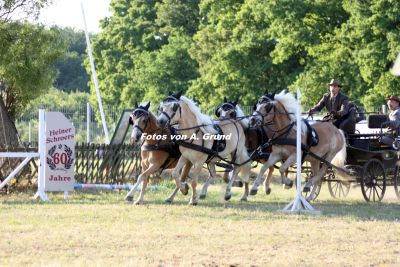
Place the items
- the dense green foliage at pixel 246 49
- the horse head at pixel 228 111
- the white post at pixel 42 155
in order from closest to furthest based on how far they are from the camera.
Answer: the white post at pixel 42 155 < the horse head at pixel 228 111 < the dense green foliage at pixel 246 49

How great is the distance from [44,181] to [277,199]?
4.76 meters

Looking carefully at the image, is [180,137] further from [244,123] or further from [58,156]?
[58,156]

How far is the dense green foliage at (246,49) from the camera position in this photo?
118ft

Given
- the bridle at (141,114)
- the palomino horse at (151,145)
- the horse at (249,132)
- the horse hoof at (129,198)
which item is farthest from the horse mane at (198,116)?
the horse hoof at (129,198)

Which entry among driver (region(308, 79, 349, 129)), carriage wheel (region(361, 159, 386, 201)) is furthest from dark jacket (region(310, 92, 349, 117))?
carriage wheel (region(361, 159, 386, 201))

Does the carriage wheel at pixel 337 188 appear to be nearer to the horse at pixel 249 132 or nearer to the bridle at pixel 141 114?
the horse at pixel 249 132

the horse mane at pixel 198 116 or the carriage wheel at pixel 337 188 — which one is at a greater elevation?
the horse mane at pixel 198 116

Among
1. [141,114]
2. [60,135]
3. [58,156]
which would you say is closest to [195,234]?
[141,114]

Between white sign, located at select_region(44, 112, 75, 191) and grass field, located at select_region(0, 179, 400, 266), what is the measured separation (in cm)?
58

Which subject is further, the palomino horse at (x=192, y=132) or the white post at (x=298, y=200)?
the palomino horse at (x=192, y=132)

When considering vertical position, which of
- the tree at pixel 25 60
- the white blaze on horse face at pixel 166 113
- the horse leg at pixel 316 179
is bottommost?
the horse leg at pixel 316 179

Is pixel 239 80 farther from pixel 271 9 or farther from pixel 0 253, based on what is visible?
pixel 0 253

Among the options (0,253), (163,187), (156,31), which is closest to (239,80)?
(156,31)

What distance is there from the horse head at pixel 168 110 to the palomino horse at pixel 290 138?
4.75 ft
